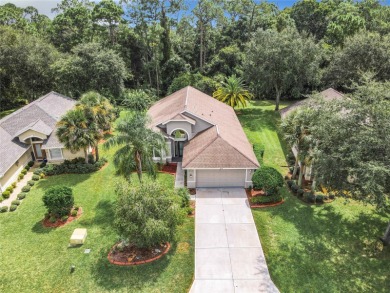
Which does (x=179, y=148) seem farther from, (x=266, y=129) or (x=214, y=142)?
(x=266, y=129)

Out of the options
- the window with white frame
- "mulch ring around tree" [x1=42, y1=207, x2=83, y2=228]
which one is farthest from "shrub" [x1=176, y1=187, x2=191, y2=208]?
the window with white frame

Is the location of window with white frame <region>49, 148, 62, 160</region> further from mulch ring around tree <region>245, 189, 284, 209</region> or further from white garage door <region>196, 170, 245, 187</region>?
mulch ring around tree <region>245, 189, 284, 209</region>

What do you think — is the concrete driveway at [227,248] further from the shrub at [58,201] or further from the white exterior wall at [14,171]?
the white exterior wall at [14,171]

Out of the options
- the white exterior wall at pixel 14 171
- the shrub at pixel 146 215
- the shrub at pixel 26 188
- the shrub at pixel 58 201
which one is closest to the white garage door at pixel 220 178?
the shrub at pixel 146 215

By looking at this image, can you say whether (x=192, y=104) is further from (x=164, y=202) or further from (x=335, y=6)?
(x=335, y=6)

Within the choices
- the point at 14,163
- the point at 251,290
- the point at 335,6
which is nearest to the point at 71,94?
the point at 14,163
